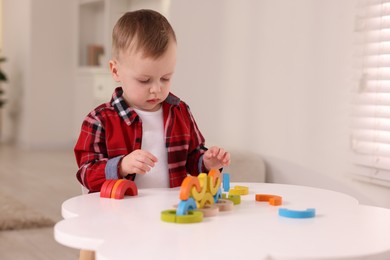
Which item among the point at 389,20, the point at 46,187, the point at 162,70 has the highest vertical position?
the point at 389,20

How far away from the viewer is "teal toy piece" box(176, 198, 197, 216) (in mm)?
938

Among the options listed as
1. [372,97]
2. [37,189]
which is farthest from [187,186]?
[37,189]

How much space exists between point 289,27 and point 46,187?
5.54 feet

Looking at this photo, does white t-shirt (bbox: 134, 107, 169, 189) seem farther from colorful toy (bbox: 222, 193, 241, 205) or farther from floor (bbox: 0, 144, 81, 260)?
floor (bbox: 0, 144, 81, 260)

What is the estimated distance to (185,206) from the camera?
95 cm

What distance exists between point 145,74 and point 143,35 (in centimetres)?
8

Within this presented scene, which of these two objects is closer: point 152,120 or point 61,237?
point 61,237

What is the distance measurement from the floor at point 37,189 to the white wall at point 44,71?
0.69 feet

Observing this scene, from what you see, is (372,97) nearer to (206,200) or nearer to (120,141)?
(120,141)

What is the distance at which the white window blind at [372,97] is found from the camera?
1.88 metres

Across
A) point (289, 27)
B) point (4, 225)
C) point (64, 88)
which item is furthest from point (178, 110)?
point (64, 88)

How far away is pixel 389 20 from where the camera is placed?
187 cm

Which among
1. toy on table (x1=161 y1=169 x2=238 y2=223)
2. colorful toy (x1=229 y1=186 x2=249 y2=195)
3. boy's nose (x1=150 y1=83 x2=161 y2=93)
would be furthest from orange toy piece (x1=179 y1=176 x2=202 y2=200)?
boy's nose (x1=150 y1=83 x2=161 y2=93)

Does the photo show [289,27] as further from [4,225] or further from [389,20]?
[4,225]
